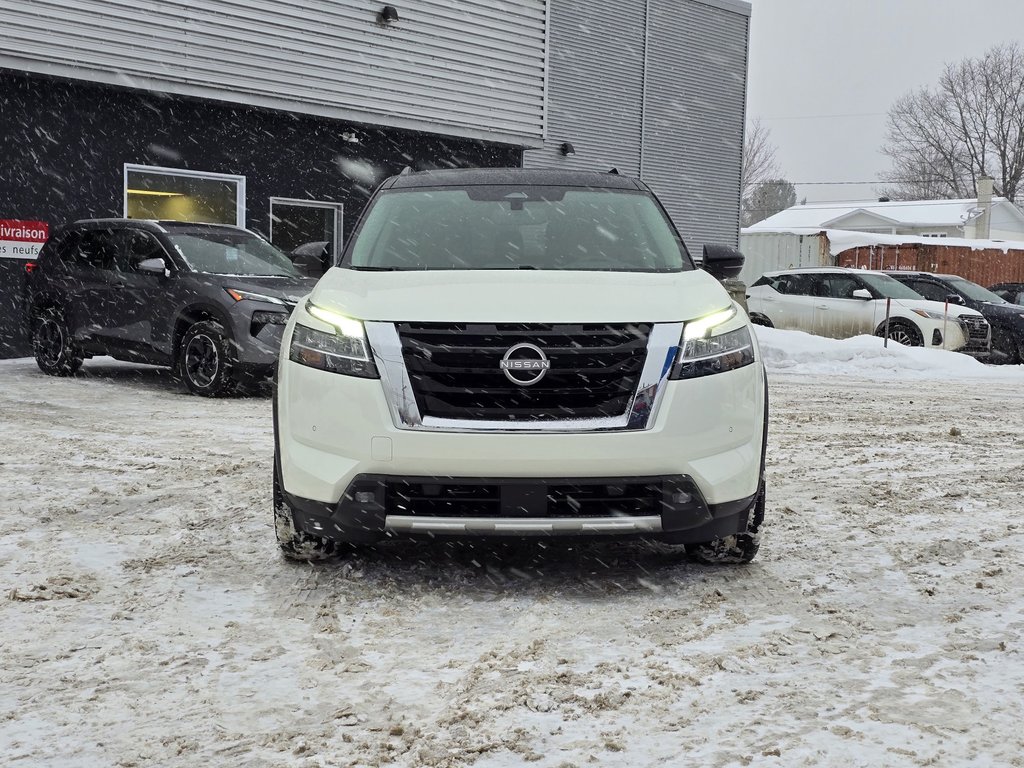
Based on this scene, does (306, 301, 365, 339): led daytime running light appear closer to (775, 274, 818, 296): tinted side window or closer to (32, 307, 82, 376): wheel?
(32, 307, 82, 376): wheel

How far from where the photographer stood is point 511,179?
239 inches

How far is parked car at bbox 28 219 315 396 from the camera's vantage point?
10.6m

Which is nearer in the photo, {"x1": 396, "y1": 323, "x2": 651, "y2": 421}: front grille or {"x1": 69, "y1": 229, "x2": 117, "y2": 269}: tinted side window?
{"x1": 396, "y1": 323, "x2": 651, "y2": 421}: front grille

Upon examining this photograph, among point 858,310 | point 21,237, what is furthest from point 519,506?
point 858,310

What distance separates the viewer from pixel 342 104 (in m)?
16.5

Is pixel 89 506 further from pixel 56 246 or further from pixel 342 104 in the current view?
pixel 342 104

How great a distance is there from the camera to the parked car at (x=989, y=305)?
60.3 feet

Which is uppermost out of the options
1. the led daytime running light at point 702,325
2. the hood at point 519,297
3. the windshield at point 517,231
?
the windshield at point 517,231

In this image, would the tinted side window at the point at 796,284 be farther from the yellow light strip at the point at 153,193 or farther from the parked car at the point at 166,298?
the parked car at the point at 166,298

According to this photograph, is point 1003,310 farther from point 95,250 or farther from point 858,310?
point 95,250

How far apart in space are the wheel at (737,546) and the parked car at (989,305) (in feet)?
48.8

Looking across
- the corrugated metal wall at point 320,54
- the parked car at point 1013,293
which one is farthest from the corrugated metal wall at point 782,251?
the corrugated metal wall at point 320,54

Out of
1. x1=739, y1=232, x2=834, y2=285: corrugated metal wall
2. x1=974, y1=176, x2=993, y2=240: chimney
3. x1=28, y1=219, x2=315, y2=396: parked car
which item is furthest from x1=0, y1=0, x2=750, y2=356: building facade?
x1=974, y1=176, x2=993, y2=240: chimney

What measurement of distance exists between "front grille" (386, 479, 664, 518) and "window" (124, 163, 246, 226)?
11.3m
